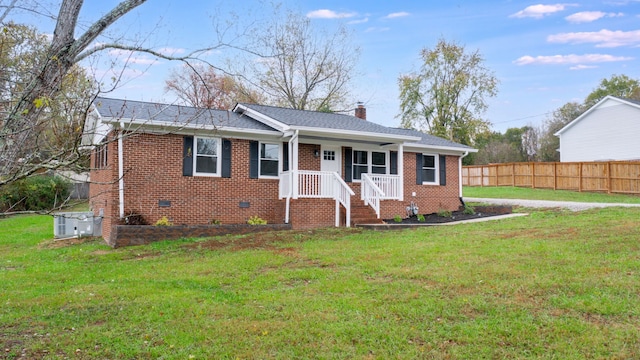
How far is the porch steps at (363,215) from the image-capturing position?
44.4 feet

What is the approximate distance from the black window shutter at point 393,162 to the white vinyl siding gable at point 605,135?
1815cm

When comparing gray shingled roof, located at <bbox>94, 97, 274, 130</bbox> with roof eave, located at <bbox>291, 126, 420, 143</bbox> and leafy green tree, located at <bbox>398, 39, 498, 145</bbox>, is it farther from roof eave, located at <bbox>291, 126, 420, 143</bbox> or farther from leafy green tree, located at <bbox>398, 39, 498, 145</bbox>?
leafy green tree, located at <bbox>398, 39, 498, 145</bbox>

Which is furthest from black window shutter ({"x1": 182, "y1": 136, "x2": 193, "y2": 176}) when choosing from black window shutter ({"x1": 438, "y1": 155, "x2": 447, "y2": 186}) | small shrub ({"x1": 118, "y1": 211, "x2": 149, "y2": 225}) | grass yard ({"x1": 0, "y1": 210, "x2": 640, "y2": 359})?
black window shutter ({"x1": 438, "y1": 155, "x2": 447, "y2": 186})

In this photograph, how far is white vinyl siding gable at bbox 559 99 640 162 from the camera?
86.2ft

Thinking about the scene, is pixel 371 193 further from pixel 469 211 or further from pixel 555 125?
pixel 555 125

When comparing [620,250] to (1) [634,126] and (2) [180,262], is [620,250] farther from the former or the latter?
(1) [634,126]

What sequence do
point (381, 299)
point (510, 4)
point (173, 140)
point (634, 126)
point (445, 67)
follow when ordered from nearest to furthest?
point (381, 299) < point (173, 140) < point (510, 4) < point (634, 126) < point (445, 67)

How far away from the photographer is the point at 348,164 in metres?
15.4

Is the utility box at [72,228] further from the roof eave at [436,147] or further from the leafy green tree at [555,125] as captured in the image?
the leafy green tree at [555,125]

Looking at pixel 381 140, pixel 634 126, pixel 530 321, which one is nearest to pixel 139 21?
pixel 530 321

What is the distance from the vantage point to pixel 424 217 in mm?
15695

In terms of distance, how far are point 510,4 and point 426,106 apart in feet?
83.7

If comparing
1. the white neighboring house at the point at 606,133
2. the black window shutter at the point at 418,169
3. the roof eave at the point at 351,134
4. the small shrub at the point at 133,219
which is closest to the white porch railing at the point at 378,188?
the roof eave at the point at 351,134

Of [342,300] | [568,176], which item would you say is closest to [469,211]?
[342,300]
